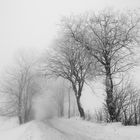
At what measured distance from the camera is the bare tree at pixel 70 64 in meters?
20.1

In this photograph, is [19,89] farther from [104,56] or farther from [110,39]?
[110,39]

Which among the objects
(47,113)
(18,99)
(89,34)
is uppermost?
(89,34)

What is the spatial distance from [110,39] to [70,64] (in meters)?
6.87

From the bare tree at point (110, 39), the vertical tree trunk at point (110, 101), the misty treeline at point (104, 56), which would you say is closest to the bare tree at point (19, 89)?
the misty treeline at point (104, 56)

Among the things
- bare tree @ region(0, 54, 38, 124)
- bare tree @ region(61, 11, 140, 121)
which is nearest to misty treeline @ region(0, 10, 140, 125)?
bare tree @ region(61, 11, 140, 121)

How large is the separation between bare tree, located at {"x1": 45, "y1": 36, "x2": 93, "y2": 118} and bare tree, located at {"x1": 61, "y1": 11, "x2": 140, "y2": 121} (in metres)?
3.15

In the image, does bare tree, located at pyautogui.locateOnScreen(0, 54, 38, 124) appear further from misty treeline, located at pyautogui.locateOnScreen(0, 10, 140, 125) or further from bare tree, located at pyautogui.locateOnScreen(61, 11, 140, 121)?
bare tree, located at pyautogui.locateOnScreen(61, 11, 140, 121)

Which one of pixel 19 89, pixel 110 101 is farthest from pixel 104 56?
pixel 19 89

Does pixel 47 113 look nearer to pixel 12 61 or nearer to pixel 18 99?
pixel 18 99

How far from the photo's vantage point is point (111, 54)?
15492 millimetres

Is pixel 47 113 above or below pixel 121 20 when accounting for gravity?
below

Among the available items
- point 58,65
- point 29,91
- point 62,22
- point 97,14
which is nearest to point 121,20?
point 97,14

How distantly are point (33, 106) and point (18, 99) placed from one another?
5705mm

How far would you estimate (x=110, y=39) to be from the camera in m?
15.5
